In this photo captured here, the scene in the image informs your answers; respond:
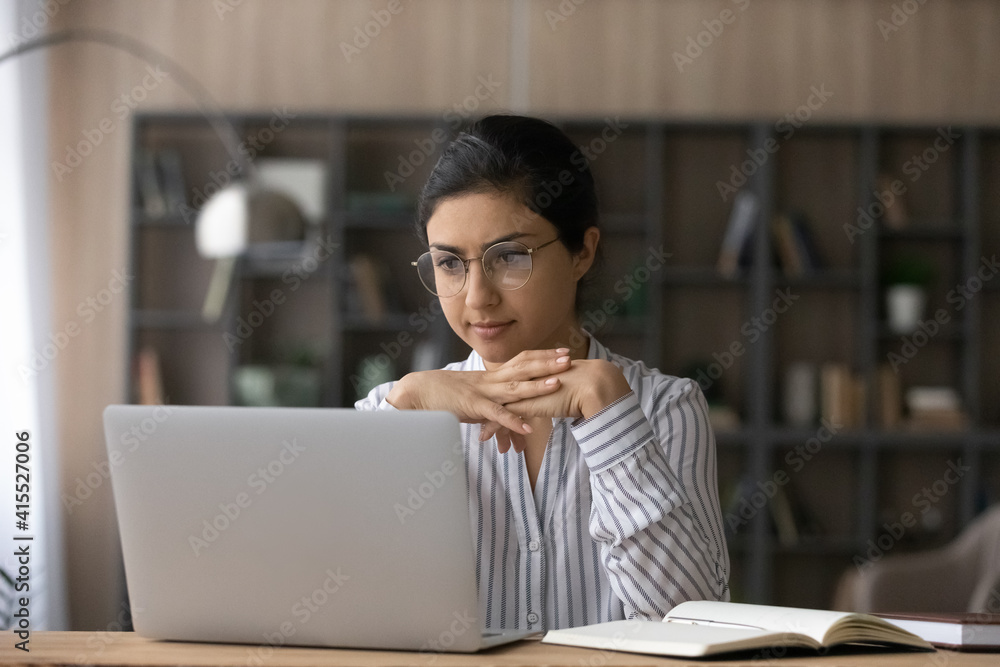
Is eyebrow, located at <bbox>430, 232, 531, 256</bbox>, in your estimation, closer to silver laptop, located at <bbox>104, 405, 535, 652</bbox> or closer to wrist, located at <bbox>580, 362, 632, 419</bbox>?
wrist, located at <bbox>580, 362, 632, 419</bbox>

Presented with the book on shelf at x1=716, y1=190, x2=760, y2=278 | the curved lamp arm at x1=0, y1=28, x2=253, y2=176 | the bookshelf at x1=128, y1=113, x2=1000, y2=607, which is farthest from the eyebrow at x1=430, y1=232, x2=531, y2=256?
the curved lamp arm at x1=0, y1=28, x2=253, y2=176

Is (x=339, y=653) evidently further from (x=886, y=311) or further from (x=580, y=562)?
(x=886, y=311)

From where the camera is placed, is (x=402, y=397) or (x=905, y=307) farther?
(x=905, y=307)

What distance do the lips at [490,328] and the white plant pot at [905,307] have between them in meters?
3.19

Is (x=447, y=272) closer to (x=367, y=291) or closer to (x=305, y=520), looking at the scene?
(x=305, y=520)

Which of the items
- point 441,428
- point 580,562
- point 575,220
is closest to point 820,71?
point 575,220

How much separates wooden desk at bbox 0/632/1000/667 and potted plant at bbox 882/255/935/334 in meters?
3.48

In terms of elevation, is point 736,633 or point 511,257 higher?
point 511,257

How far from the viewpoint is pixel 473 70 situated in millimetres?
4684

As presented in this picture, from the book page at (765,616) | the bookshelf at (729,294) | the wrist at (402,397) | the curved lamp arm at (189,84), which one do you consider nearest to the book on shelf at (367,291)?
the bookshelf at (729,294)

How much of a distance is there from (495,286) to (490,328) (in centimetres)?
7

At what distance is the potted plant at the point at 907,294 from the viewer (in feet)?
14.3

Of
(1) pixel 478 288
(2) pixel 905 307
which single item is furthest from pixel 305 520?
(2) pixel 905 307

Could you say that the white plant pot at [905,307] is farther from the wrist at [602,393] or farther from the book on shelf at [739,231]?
the wrist at [602,393]
